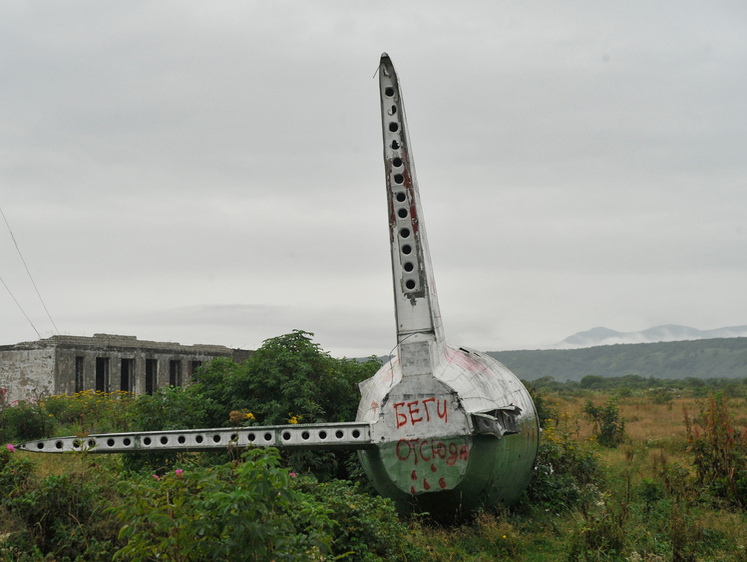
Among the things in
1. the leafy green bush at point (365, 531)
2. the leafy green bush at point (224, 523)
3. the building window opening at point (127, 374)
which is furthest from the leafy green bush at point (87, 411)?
the leafy green bush at point (224, 523)

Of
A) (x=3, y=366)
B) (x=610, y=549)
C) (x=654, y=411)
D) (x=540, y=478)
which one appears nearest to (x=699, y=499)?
(x=540, y=478)

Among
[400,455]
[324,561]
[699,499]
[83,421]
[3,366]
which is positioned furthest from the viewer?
[3,366]

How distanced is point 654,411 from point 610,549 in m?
23.1

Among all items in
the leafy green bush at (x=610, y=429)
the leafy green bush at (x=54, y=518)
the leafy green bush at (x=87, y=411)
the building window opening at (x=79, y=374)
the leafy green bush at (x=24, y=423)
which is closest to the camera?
the leafy green bush at (x=54, y=518)

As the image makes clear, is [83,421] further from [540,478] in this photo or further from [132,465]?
[540,478]

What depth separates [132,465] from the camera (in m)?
11.0

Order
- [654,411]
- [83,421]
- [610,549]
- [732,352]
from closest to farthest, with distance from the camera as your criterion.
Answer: [610,549] < [83,421] < [654,411] < [732,352]

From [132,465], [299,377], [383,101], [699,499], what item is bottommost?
[699,499]

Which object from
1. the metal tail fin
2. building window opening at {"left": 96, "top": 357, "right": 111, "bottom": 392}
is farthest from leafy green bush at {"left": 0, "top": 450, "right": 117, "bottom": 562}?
building window opening at {"left": 96, "top": 357, "right": 111, "bottom": 392}

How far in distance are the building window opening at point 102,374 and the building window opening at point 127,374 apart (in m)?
0.93

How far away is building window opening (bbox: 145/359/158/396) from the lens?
30.0m

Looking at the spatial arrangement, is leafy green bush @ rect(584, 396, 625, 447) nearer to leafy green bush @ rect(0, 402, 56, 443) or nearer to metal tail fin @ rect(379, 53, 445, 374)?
metal tail fin @ rect(379, 53, 445, 374)

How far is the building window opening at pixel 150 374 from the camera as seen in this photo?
30.0m

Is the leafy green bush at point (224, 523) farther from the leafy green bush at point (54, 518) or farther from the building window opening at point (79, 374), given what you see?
the building window opening at point (79, 374)
